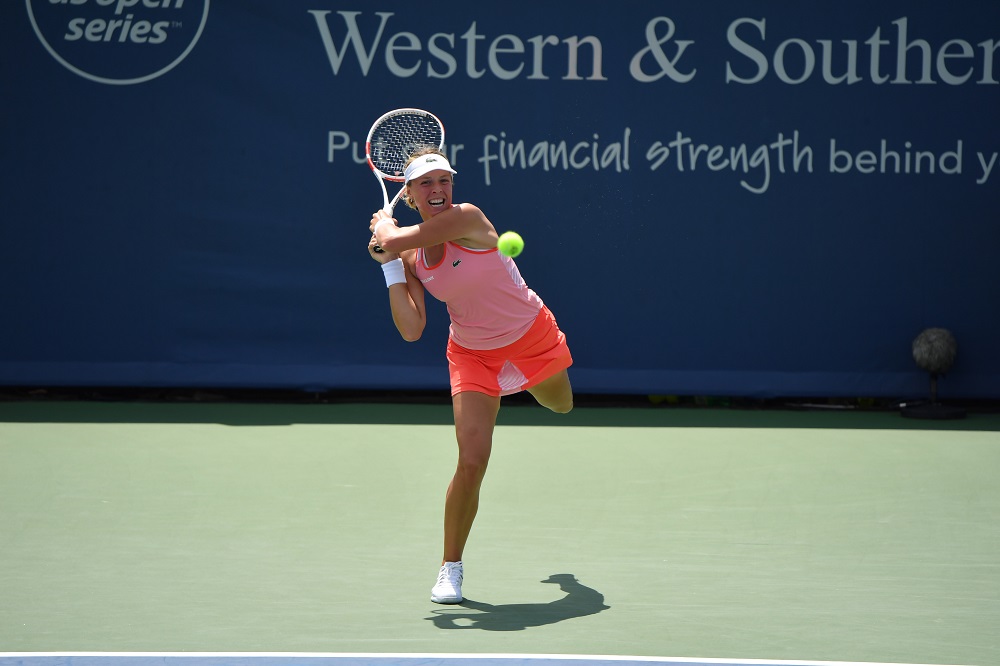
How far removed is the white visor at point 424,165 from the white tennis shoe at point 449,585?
1183 mm

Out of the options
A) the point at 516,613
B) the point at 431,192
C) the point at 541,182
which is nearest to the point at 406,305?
the point at 431,192

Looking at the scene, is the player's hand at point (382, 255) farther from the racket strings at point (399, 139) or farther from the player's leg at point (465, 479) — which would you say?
the racket strings at point (399, 139)

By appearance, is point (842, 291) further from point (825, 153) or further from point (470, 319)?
point (470, 319)

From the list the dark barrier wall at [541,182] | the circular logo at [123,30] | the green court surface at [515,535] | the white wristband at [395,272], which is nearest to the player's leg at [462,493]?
the green court surface at [515,535]

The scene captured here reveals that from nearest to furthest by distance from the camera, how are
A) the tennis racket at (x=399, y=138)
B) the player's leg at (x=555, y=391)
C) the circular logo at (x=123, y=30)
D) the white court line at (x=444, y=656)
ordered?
the white court line at (x=444, y=656) → the player's leg at (x=555, y=391) → the tennis racket at (x=399, y=138) → the circular logo at (x=123, y=30)

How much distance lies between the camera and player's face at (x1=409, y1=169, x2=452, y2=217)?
3916 millimetres

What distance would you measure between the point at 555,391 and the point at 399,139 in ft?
3.85

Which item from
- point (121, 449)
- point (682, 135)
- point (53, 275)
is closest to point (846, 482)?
point (682, 135)

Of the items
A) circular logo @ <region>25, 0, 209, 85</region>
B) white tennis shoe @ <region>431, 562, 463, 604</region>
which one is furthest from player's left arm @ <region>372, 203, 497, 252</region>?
circular logo @ <region>25, 0, 209, 85</region>

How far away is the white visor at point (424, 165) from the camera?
3.88 meters

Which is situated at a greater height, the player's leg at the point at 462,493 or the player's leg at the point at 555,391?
the player's leg at the point at 555,391

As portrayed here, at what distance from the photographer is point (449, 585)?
3721mm

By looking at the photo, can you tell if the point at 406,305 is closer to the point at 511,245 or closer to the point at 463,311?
the point at 463,311

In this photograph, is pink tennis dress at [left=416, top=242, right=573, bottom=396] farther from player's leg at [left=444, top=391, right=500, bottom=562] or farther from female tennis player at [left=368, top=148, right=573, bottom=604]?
player's leg at [left=444, top=391, right=500, bottom=562]
